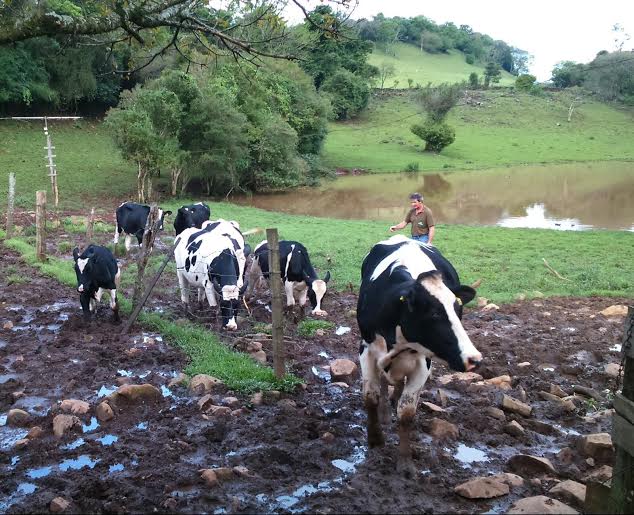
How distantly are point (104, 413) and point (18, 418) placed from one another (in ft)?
3.03

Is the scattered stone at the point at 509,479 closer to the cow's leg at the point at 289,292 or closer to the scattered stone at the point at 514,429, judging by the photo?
the scattered stone at the point at 514,429

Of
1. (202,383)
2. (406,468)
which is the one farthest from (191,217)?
(406,468)

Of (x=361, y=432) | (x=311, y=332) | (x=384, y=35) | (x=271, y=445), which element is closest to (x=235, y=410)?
(x=271, y=445)

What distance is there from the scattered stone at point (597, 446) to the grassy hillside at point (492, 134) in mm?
43519

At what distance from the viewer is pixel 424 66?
102m

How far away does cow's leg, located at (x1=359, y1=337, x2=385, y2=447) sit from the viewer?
19.8ft

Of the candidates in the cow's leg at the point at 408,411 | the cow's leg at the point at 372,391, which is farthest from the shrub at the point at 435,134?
the cow's leg at the point at 408,411

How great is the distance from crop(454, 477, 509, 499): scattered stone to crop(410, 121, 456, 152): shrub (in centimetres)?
5268

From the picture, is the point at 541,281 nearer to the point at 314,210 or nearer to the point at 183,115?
the point at 314,210

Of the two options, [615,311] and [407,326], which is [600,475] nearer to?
[407,326]

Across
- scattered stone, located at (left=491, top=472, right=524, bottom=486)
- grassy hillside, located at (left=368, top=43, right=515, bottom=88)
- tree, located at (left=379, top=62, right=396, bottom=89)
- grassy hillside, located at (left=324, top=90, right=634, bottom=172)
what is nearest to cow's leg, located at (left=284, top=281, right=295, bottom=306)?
scattered stone, located at (left=491, top=472, right=524, bottom=486)

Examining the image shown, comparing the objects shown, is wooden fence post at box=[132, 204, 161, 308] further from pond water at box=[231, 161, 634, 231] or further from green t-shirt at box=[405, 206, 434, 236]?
pond water at box=[231, 161, 634, 231]

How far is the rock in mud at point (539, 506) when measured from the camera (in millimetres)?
4430

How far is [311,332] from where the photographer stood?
10.1 metres
